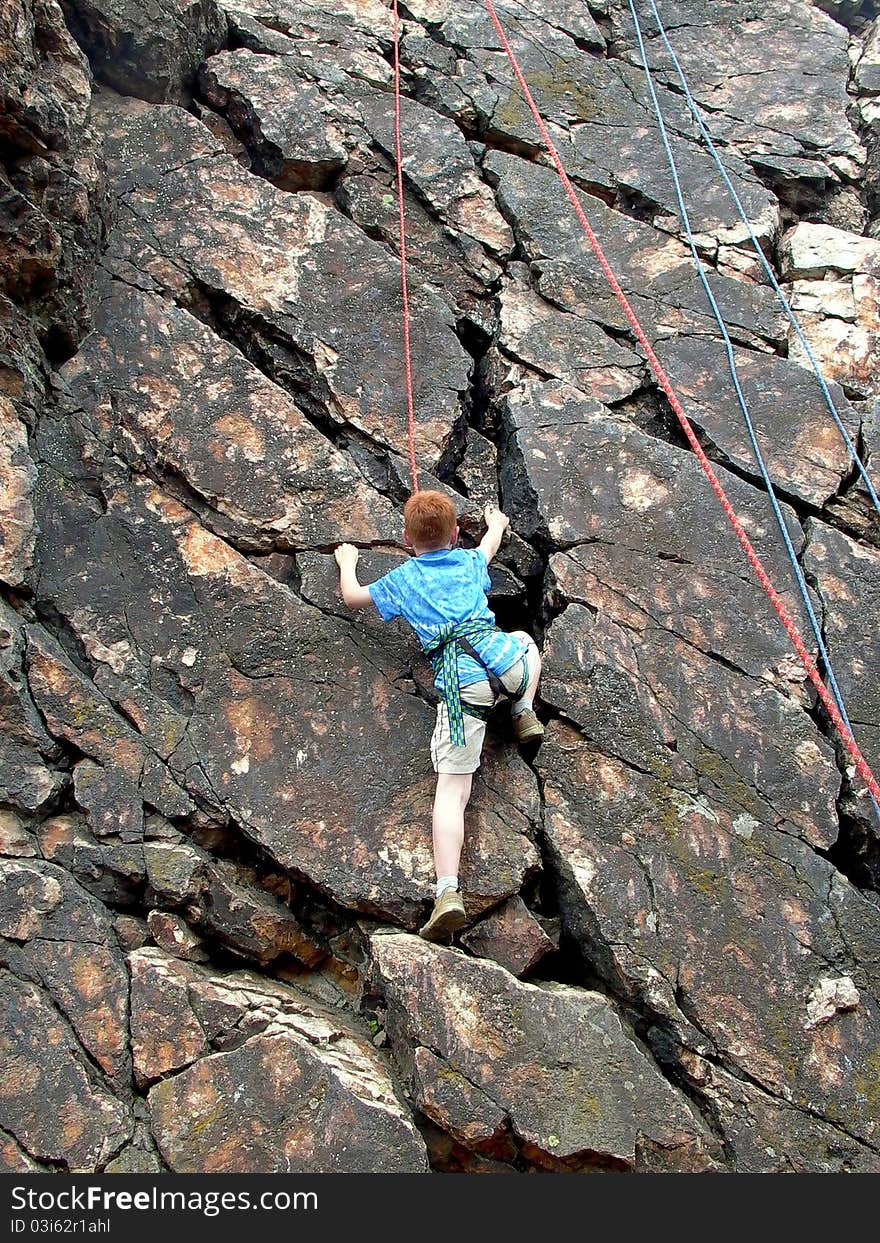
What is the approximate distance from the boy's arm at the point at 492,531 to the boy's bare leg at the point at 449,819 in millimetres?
1146

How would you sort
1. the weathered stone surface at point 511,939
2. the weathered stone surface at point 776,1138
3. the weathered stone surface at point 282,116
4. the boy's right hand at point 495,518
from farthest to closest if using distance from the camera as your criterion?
the weathered stone surface at point 282,116, the boy's right hand at point 495,518, the weathered stone surface at point 511,939, the weathered stone surface at point 776,1138

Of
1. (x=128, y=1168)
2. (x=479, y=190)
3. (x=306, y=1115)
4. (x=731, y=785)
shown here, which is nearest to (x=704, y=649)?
(x=731, y=785)

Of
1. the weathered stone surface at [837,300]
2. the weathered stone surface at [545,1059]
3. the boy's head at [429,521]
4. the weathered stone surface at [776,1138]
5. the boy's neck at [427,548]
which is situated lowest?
the weathered stone surface at [545,1059]

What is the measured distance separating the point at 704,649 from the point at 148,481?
2884mm

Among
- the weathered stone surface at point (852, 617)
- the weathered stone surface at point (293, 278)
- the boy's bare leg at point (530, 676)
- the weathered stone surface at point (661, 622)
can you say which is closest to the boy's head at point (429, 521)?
the boy's bare leg at point (530, 676)

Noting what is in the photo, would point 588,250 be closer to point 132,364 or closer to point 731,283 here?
point 731,283

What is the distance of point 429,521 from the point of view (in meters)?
4.26

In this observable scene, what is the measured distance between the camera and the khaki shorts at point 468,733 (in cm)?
407

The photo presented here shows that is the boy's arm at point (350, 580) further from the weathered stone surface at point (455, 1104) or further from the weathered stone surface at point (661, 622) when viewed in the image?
the weathered stone surface at point (455, 1104)

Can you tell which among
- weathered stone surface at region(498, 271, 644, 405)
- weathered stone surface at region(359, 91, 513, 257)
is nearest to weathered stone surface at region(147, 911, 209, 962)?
weathered stone surface at region(498, 271, 644, 405)

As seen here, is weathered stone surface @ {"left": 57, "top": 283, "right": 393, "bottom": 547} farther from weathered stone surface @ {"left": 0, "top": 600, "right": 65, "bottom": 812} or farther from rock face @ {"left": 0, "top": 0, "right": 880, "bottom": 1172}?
weathered stone surface @ {"left": 0, "top": 600, "right": 65, "bottom": 812}

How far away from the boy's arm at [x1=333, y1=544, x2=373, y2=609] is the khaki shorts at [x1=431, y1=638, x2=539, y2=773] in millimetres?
609

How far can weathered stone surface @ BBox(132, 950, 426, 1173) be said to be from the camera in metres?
3.39

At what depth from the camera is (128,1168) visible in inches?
131
